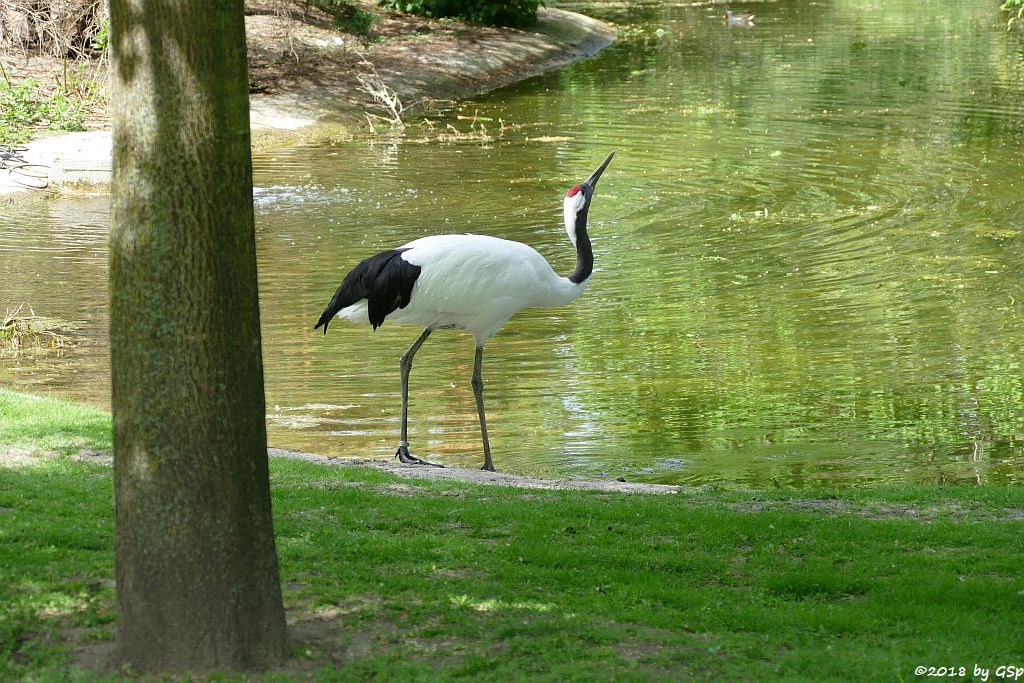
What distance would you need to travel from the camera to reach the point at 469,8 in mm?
35625

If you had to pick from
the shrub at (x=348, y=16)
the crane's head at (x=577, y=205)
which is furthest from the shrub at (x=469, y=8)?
the crane's head at (x=577, y=205)

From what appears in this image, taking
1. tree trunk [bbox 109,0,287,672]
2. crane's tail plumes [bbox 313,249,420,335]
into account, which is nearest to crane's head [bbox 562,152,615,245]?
crane's tail plumes [bbox 313,249,420,335]

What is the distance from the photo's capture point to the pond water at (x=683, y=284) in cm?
1043

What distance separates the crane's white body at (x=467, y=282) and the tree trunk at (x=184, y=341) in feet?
14.3

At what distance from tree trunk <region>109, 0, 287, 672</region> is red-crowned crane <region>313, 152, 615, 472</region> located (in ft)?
14.1

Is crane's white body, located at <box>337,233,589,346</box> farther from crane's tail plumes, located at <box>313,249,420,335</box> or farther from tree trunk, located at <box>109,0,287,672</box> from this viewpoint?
tree trunk, located at <box>109,0,287,672</box>

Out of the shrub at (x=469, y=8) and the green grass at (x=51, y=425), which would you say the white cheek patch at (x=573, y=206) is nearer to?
the green grass at (x=51, y=425)

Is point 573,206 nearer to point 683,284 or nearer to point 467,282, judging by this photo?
point 467,282

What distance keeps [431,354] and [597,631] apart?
25.6ft

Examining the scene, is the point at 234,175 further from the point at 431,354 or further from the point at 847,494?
the point at 431,354

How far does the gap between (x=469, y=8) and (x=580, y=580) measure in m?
31.4

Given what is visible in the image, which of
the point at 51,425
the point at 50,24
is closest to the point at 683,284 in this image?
the point at 51,425

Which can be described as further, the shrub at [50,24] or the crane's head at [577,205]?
the shrub at [50,24]

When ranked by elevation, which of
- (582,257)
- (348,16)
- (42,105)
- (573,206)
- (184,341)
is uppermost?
(348,16)
